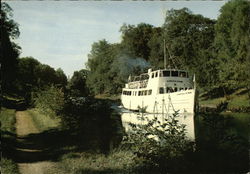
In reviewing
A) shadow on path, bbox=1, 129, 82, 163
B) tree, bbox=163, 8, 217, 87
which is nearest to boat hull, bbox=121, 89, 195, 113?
shadow on path, bbox=1, 129, 82, 163

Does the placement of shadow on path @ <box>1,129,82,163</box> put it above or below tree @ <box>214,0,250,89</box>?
below

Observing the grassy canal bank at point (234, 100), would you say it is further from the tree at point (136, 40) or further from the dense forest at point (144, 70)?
the tree at point (136, 40)

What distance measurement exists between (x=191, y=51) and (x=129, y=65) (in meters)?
19.1

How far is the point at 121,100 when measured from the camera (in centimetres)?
5866

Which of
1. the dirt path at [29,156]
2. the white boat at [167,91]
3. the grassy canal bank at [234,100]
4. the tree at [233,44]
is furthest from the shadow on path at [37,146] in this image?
the tree at [233,44]

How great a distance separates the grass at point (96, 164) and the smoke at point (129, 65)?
35658 mm

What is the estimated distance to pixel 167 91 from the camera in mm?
44000

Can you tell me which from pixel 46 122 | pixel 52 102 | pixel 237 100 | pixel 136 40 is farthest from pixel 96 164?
pixel 136 40

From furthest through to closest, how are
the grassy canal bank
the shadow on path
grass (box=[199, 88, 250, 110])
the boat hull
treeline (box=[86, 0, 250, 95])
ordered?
treeline (box=[86, 0, 250, 95])
grass (box=[199, 88, 250, 110])
the grassy canal bank
the boat hull
the shadow on path

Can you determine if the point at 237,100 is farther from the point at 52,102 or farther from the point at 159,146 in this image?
the point at 159,146

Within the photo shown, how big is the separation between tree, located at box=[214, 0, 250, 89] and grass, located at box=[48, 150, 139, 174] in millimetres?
36059

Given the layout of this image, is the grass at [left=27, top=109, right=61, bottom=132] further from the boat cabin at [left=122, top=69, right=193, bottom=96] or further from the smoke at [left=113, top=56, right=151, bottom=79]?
the smoke at [left=113, top=56, right=151, bottom=79]

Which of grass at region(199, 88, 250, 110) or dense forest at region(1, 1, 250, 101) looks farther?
dense forest at region(1, 1, 250, 101)

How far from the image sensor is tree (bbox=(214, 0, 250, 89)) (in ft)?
164
